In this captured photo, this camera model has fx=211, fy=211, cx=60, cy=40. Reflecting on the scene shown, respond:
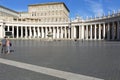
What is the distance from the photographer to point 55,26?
108500 mm

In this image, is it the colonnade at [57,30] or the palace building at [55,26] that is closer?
the palace building at [55,26]

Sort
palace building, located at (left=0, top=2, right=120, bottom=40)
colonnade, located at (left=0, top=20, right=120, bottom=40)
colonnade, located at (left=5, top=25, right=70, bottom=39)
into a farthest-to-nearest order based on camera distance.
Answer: colonnade, located at (left=5, top=25, right=70, bottom=39) < colonnade, located at (left=0, top=20, right=120, bottom=40) < palace building, located at (left=0, top=2, right=120, bottom=40)

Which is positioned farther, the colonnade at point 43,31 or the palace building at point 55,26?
the colonnade at point 43,31

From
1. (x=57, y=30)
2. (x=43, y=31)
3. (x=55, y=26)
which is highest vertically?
(x=55, y=26)

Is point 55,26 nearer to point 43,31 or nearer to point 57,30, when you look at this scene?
point 57,30

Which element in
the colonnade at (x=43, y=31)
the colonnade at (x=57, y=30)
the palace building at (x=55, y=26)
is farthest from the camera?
the colonnade at (x=43, y=31)

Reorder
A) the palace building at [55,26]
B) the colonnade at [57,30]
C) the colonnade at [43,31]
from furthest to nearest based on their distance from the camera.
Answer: the colonnade at [43,31] → the colonnade at [57,30] → the palace building at [55,26]

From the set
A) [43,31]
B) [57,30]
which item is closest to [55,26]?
[57,30]

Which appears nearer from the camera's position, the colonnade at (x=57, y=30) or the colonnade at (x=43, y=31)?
the colonnade at (x=57, y=30)

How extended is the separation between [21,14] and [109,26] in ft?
283

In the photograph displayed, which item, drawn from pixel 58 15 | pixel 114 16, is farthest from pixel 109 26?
pixel 58 15

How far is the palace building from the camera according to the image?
281 ft

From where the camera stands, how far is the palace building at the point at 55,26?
85500 mm

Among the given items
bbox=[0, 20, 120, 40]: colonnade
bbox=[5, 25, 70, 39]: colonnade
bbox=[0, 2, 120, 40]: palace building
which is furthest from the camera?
bbox=[5, 25, 70, 39]: colonnade
